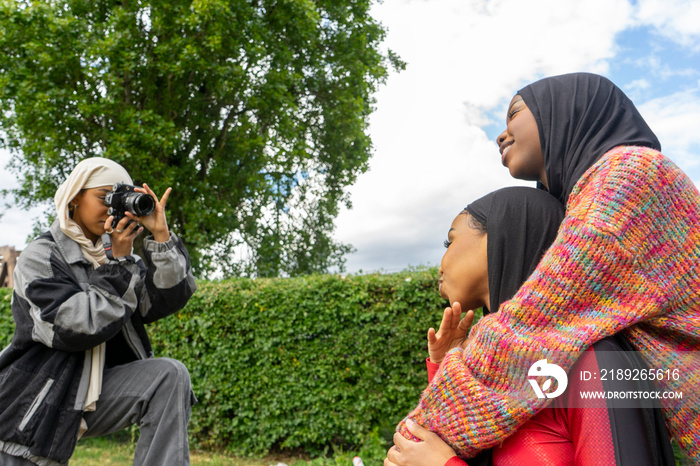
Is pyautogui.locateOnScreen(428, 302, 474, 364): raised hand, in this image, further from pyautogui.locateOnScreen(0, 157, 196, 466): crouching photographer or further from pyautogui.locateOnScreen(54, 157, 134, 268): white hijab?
pyautogui.locateOnScreen(54, 157, 134, 268): white hijab

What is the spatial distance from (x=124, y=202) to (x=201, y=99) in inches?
371

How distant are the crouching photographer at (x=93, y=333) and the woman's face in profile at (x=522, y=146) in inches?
89.5

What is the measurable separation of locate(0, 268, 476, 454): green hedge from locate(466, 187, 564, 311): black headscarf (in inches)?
169

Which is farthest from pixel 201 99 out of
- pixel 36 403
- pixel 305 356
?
pixel 36 403

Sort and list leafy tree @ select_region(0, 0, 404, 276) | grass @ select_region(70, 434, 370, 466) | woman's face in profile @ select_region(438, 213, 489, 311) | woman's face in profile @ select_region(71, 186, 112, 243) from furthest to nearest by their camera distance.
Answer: leafy tree @ select_region(0, 0, 404, 276) < grass @ select_region(70, 434, 370, 466) < woman's face in profile @ select_region(71, 186, 112, 243) < woman's face in profile @ select_region(438, 213, 489, 311)

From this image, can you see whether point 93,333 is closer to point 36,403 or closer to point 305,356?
point 36,403

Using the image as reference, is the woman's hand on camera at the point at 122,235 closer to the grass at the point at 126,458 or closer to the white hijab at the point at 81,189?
the white hijab at the point at 81,189

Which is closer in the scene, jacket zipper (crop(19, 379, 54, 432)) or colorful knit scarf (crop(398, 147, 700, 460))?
colorful knit scarf (crop(398, 147, 700, 460))

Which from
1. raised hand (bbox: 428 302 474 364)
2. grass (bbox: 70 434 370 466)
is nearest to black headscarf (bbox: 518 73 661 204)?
raised hand (bbox: 428 302 474 364)

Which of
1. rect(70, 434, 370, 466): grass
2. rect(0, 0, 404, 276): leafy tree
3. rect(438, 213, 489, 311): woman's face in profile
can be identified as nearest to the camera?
rect(438, 213, 489, 311): woman's face in profile

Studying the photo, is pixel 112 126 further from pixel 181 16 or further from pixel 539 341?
pixel 539 341

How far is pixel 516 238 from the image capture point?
1.56 meters

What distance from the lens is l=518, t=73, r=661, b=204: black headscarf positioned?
5.15ft

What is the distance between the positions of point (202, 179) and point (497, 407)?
1190cm
